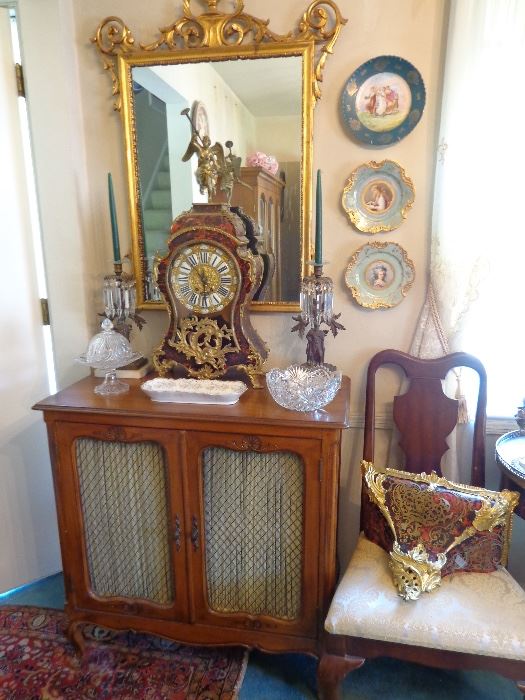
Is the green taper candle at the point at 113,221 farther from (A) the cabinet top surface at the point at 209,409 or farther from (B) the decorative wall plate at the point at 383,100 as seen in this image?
(B) the decorative wall plate at the point at 383,100

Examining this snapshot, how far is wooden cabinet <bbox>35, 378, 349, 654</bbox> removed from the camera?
1.41 m

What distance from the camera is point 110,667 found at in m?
1.66

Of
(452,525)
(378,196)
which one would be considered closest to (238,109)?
(378,196)

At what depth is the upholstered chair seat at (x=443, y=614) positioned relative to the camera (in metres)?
1.22

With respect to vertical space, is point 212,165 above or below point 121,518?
above

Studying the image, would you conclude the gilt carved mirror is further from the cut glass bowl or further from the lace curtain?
the lace curtain

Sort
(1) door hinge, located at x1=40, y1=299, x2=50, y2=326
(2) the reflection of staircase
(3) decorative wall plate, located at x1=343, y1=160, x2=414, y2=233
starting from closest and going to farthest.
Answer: (3) decorative wall plate, located at x1=343, y1=160, x2=414, y2=233
(2) the reflection of staircase
(1) door hinge, located at x1=40, y1=299, x2=50, y2=326

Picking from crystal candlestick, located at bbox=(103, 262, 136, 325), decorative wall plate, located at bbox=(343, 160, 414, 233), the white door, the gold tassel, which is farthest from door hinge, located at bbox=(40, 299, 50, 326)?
the gold tassel

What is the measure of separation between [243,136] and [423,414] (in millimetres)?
1094

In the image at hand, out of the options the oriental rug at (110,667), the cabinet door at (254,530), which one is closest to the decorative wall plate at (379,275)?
the cabinet door at (254,530)

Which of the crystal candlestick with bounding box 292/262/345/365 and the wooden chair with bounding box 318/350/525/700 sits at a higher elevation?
the crystal candlestick with bounding box 292/262/345/365

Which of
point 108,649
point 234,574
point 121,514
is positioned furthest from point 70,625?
point 234,574

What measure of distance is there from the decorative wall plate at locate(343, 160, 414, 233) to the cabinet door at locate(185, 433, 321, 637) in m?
0.77

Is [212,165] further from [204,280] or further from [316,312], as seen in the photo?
[316,312]
